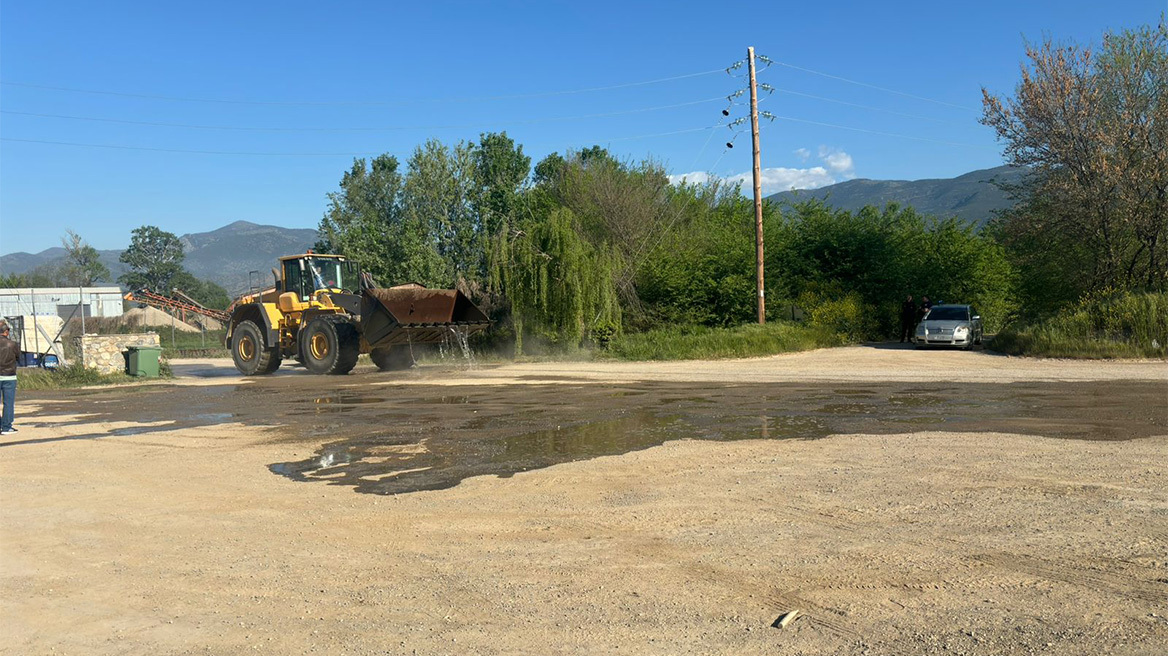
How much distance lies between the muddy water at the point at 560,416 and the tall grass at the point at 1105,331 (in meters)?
5.99

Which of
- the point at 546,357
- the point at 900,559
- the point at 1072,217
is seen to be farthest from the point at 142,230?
the point at 900,559

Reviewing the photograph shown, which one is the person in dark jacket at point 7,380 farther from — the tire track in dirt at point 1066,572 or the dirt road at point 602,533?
the tire track in dirt at point 1066,572

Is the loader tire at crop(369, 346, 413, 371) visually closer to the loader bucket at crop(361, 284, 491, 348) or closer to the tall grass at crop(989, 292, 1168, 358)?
the loader bucket at crop(361, 284, 491, 348)

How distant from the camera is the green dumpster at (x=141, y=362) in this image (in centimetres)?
2319

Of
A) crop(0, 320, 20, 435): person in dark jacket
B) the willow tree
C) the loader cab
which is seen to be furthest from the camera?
the willow tree

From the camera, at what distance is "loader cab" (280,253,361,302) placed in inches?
908

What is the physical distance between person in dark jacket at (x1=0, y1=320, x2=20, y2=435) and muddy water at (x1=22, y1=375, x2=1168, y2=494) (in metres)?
1.57

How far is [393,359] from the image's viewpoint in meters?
24.1

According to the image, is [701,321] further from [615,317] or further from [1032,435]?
[1032,435]

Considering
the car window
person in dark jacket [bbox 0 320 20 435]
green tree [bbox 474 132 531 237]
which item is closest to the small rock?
person in dark jacket [bbox 0 320 20 435]

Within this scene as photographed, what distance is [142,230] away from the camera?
Answer: 135 metres

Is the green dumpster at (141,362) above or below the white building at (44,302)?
below

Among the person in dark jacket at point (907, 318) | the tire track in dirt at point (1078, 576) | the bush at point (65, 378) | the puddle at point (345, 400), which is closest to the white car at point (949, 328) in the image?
the person in dark jacket at point (907, 318)

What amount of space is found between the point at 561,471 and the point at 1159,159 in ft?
70.7
